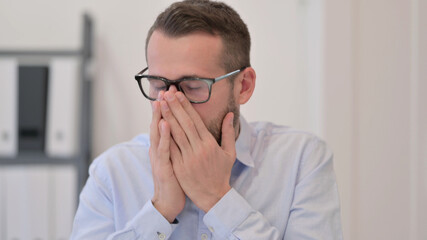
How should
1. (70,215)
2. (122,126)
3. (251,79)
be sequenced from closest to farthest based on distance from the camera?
(251,79), (70,215), (122,126)

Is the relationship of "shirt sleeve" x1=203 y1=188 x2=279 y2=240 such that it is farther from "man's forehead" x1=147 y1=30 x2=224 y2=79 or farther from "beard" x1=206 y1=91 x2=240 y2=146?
"man's forehead" x1=147 y1=30 x2=224 y2=79

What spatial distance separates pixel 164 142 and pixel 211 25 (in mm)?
310

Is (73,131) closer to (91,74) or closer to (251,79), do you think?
(91,74)

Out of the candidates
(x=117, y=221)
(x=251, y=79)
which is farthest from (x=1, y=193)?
(x=251, y=79)

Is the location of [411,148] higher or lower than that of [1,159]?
higher

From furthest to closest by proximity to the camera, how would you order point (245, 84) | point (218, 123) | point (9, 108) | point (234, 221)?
point (9, 108), point (245, 84), point (218, 123), point (234, 221)

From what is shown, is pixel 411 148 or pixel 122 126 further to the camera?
pixel 122 126

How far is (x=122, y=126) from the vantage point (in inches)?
76.1

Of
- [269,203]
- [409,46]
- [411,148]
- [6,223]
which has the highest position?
[409,46]

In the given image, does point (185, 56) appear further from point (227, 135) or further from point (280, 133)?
point (280, 133)

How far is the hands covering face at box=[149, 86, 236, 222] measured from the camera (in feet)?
2.85

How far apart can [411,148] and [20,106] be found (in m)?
1.56

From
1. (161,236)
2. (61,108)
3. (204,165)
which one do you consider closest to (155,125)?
(204,165)

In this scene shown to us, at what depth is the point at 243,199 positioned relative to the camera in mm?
871
